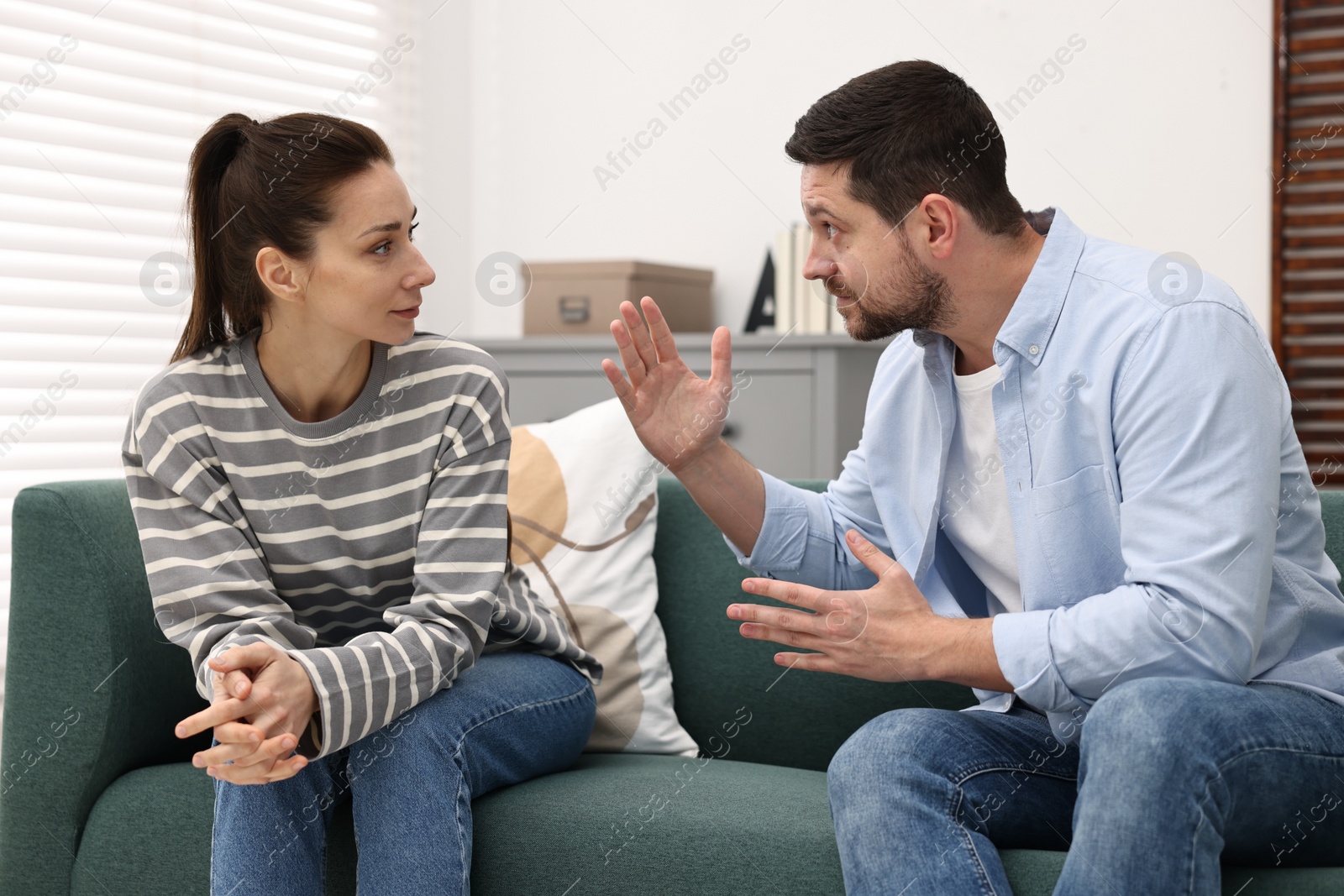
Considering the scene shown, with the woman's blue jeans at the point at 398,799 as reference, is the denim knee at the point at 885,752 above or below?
above

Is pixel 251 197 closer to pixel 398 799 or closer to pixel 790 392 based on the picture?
pixel 398 799

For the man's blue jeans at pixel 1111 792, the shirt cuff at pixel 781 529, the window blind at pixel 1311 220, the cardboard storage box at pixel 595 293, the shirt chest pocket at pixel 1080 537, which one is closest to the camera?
the man's blue jeans at pixel 1111 792

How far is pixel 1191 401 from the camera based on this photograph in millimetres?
1117

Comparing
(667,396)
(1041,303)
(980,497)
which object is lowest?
(980,497)

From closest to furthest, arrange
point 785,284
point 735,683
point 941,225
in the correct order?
point 941,225 → point 735,683 → point 785,284

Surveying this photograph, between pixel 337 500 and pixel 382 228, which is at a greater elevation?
pixel 382 228

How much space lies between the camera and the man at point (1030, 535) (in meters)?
1.04

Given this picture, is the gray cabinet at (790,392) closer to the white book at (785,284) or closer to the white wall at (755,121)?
the white book at (785,284)

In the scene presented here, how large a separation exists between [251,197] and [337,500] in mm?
361

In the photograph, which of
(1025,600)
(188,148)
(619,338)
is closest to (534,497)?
(619,338)

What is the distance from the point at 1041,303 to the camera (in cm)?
129

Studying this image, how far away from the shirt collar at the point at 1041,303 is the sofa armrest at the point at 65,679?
111 centimetres

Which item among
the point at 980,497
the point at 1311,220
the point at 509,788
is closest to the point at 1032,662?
the point at 980,497

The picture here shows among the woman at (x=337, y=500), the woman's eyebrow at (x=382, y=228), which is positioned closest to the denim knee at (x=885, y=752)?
the woman at (x=337, y=500)
